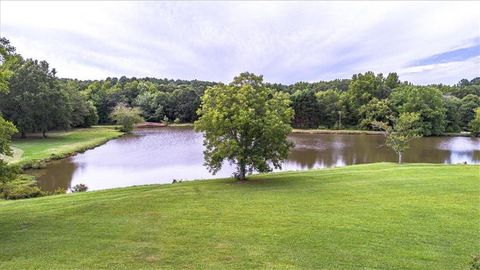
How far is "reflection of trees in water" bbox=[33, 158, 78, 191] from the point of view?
28439 mm

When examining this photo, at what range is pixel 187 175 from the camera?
30891 mm

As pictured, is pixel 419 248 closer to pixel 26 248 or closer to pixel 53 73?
pixel 26 248

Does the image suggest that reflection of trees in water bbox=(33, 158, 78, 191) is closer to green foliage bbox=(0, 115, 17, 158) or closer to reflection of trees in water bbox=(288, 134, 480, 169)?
green foliage bbox=(0, 115, 17, 158)

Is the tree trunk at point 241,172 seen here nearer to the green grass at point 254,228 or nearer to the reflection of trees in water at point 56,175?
the green grass at point 254,228

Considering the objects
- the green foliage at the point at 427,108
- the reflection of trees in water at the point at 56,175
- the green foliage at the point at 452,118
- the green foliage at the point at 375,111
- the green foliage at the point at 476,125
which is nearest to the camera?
the reflection of trees in water at the point at 56,175

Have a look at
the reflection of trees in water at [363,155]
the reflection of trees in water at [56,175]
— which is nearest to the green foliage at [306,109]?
the reflection of trees in water at [363,155]

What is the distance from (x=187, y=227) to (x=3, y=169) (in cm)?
665

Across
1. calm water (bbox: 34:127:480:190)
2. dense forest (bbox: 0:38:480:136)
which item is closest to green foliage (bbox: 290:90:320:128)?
dense forest (bbox: 0:38:480:136)

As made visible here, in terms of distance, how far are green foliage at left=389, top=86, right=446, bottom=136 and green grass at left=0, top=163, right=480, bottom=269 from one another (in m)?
59.3

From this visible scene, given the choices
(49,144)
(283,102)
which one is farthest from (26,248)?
(49,144)

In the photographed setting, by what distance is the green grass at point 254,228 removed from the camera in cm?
995

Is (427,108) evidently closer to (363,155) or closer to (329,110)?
(329,110)

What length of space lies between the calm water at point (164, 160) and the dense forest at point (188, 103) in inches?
438

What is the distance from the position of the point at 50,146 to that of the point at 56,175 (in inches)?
689
